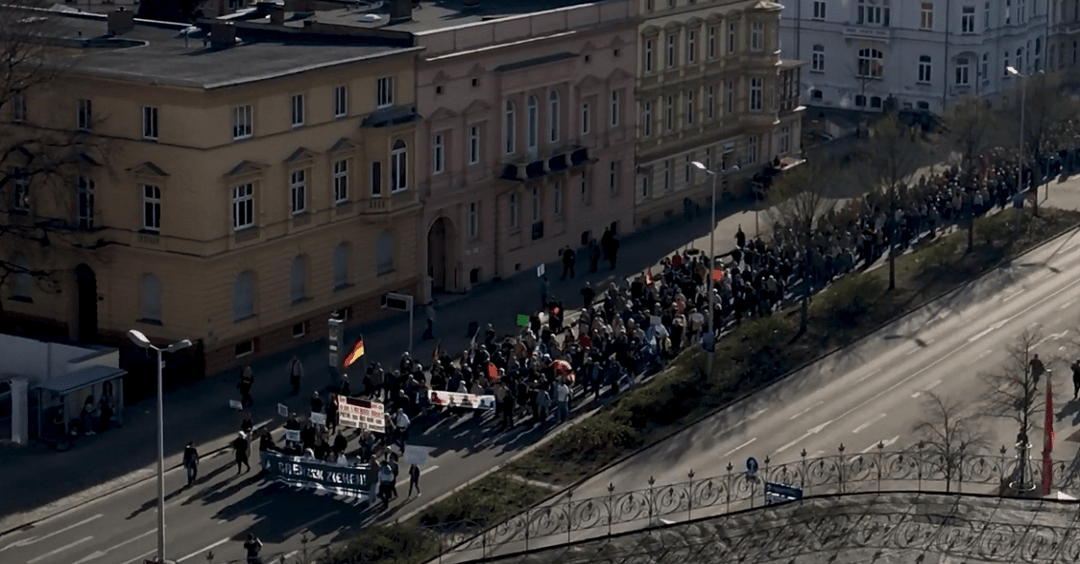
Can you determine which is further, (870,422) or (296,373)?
(296,373)

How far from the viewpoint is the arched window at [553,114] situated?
304 feet

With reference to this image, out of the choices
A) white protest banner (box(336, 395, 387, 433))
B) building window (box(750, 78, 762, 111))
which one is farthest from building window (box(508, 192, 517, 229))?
white protest banner (box(336, 395, 387, 433))

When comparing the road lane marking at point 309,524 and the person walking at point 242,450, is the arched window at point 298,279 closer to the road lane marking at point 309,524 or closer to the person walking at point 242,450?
the person walking at point 242,450

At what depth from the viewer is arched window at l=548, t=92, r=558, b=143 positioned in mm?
92750

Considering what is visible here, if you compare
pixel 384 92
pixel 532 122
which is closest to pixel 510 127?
pixel 532 122

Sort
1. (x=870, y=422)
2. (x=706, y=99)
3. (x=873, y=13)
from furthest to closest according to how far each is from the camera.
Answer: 1. (x=873, y=13)
2. (x=706, y=99)
3. (x=870, y=422)

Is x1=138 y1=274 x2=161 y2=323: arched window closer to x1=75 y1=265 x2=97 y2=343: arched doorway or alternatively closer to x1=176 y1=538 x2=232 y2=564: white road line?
x1=75 y1=265 x2=97 y2=343: arched doorway

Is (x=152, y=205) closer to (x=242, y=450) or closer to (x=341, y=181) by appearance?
(x=341, y=181)

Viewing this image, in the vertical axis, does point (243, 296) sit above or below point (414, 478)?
above

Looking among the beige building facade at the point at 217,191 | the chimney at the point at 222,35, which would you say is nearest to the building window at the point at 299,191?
the beige building facade at the point at 217,191

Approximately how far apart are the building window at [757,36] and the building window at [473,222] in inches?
909

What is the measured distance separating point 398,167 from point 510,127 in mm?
7988

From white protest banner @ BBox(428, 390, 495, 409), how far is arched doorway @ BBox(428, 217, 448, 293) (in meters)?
17.2

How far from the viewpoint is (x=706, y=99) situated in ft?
346
